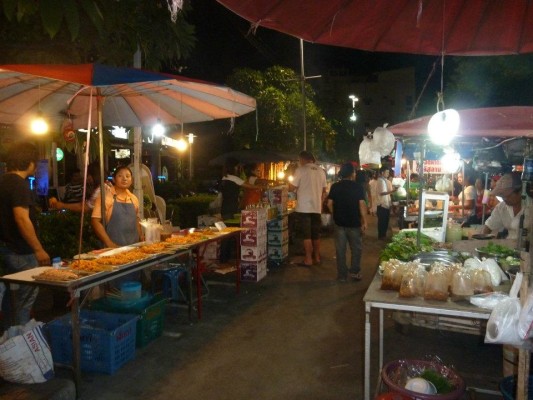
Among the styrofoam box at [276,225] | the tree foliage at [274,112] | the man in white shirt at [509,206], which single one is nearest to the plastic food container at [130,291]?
the styrofoam box at [276,225]

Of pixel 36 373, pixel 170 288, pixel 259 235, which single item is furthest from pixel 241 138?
pixel 36 373

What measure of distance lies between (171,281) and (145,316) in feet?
5.03

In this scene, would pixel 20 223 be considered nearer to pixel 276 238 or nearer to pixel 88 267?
pixel 88 267

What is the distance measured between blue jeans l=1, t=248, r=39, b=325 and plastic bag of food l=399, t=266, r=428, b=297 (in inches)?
146

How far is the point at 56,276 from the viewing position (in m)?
4.01

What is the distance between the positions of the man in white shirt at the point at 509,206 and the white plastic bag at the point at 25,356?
A: 20.1 feet

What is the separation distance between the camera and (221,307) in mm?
6707

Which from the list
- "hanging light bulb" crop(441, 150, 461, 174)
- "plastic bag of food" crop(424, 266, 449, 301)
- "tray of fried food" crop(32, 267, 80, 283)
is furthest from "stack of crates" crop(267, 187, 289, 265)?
"plastic bag of food" crop(424, 266, 449, 301)

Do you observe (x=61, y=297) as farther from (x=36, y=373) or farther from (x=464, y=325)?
(x=464, y=325)

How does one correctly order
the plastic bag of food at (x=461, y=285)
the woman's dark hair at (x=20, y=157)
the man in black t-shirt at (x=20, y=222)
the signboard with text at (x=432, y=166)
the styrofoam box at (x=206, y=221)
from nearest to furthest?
the plastic bag of food at (x=461, y=285)
the man in black t-shirt at (x=20, y=222)
the woman's dark hair at (x=20, y=157)
the styrofoam box at (x=206, y=221)
the signboard with text at (x=432, y=166)

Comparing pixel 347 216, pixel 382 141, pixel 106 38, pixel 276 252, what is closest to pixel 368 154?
pixel 382 141

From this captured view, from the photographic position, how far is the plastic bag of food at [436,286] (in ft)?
11.4

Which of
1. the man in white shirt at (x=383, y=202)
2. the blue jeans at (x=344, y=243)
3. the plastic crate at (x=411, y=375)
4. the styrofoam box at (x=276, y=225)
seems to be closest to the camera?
the plastic crate at (x=411, y=375)

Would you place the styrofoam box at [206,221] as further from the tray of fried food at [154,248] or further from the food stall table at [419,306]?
the food stall table at [419,306]
